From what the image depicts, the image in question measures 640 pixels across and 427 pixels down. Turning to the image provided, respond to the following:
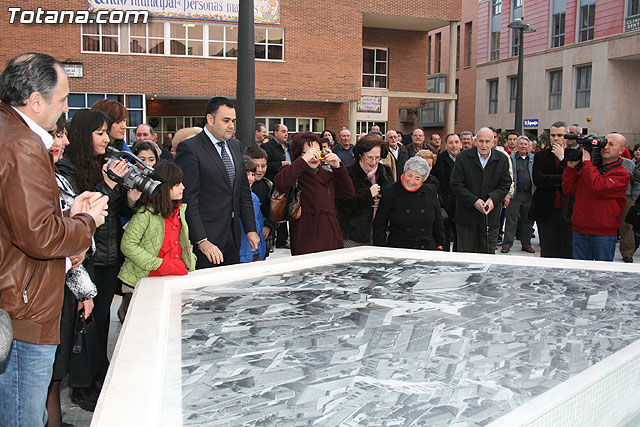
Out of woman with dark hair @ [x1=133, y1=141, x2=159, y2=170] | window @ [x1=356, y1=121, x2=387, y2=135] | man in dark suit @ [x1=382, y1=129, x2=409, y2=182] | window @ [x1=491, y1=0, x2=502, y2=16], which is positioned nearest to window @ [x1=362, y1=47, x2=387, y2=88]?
window @ [x1=356, y1=121, x2=387, y2=135]

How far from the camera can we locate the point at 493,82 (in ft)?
117

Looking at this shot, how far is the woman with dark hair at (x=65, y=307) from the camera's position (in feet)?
10.0

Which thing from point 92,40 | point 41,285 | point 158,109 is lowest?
point 41,285

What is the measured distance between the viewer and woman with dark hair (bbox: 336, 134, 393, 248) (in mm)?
5277

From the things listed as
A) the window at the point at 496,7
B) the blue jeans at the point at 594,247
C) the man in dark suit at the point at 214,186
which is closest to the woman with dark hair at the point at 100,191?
the man in dark suit at the point at 214,186

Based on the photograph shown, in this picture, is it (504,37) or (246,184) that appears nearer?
(246,184)

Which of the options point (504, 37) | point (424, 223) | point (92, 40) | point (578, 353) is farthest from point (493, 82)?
point (578, 353)

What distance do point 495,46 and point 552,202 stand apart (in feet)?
101

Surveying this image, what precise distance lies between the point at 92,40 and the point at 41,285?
2181cm

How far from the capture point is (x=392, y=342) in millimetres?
2312

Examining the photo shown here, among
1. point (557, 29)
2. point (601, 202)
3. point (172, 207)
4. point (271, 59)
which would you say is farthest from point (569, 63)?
point (172, 207)

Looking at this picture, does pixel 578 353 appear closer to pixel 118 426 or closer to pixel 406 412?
pixel 406 412

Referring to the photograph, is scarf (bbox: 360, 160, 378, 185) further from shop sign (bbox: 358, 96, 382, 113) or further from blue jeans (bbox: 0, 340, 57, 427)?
shop sign (bbox: 358, 96, 382, 113)

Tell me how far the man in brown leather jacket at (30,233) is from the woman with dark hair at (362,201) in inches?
128
